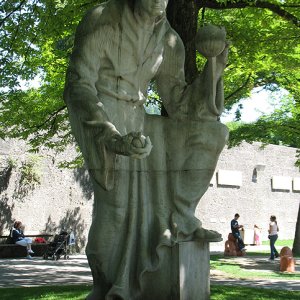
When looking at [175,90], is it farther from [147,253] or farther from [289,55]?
[289,55]

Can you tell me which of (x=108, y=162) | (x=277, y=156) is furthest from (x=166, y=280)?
(x=277, y=156)

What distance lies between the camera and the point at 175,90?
210 inches

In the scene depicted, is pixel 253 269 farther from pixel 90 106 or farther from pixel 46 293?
pixel 90 106

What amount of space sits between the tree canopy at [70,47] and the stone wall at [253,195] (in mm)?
12002

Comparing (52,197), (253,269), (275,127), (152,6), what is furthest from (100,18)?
(52,197)

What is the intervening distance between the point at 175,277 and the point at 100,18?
6.75 ft

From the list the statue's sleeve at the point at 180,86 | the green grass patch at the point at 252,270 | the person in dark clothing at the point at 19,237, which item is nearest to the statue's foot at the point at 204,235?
the statue's sleeve at the point at 180,86

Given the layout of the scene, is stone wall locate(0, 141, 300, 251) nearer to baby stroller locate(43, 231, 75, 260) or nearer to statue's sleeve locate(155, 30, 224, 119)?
baby stroller locate(43, 231, 75, 260)

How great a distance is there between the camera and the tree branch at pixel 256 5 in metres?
13.0

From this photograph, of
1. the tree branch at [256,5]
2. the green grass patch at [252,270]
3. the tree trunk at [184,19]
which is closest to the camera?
A: the tree trunk at [184,19]

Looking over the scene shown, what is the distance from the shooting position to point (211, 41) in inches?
197

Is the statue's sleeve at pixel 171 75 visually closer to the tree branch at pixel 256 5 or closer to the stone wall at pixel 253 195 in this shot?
the tree branch at pixel 256 5

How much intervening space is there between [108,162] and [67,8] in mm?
9384

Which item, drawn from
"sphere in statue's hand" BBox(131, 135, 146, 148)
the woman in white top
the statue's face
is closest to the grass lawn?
the statue's face
